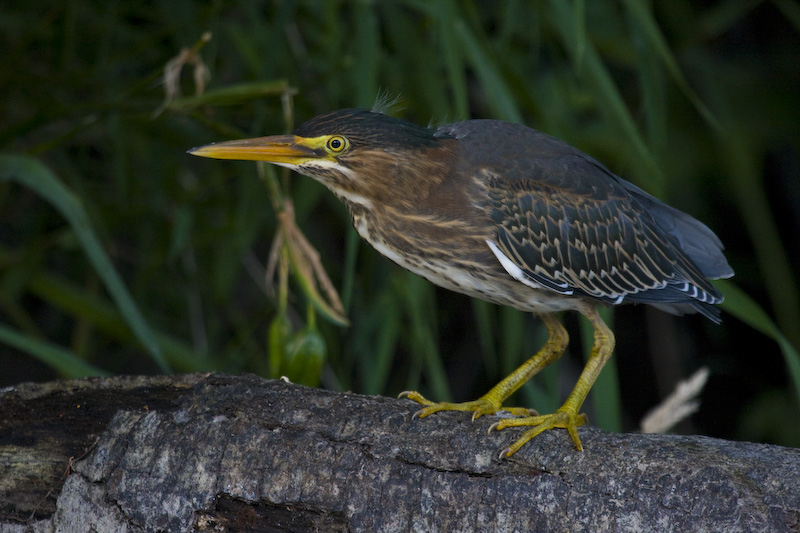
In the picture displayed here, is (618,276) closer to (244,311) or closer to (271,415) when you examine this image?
(271,415)

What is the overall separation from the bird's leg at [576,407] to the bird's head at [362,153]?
623 millimetres

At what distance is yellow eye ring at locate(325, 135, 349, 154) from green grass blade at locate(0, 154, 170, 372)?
2.30 ft

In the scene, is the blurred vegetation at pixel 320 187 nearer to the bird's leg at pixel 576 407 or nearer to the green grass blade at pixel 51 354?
the green grass blade at pixel 51 354

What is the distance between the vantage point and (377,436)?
167cm

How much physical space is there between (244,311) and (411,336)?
1.38m

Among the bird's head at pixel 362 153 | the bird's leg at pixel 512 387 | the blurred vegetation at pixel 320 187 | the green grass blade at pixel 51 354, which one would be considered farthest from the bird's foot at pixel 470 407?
the green grass blade at pixel 51 354

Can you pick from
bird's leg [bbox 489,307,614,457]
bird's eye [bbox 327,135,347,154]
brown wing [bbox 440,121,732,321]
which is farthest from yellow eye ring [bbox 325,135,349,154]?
bird's leg [bbox 489,307,614,457]

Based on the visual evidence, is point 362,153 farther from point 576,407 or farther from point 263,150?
point 576,407

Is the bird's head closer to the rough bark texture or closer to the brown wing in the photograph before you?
the brown wing

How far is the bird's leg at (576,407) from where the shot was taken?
5.45ft

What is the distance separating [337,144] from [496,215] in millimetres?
470

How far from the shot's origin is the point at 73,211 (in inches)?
89.4

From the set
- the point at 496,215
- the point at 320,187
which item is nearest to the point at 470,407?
the point at 496,215

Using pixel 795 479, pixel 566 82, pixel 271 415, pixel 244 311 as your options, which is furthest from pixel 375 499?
pixel 244 311
